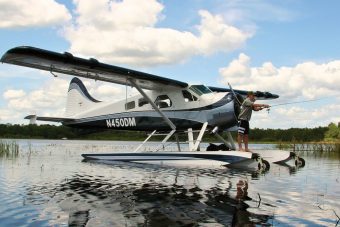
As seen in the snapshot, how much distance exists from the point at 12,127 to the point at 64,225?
85.0m

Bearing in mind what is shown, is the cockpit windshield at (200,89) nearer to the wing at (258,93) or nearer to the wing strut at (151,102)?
the wing strut at (151,102)

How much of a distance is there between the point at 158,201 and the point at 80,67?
718 cm

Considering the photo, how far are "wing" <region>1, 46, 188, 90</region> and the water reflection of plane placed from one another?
324 cm

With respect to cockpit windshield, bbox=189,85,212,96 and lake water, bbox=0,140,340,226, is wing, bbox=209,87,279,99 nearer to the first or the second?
cockpit windshield, bbox=189,85,212,96

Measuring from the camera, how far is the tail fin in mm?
17809

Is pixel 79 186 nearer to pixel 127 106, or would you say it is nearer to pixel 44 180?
pixel 44 180

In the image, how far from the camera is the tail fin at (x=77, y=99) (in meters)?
17.8

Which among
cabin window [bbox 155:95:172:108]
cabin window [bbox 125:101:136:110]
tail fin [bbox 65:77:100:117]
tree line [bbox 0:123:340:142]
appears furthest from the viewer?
tree line [bbox 0:123:340:142]

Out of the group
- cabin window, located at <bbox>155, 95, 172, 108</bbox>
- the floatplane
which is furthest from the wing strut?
cabin window, located at <bbox>155, 95, 172, 108</bbox>

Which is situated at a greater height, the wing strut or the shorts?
the wing strut

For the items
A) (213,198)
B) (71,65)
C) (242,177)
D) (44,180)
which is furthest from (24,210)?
(71,65)

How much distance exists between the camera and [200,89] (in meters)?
14.6

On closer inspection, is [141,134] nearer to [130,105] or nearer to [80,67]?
[130,105]

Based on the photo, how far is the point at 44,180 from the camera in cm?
905
